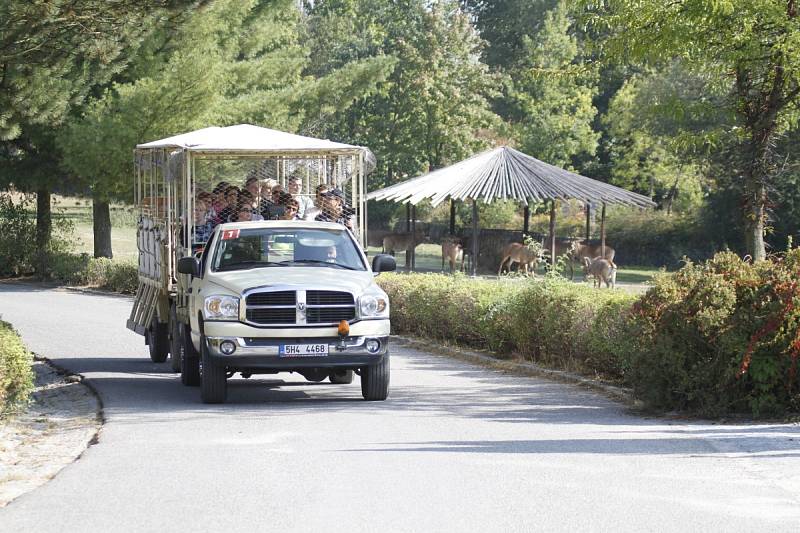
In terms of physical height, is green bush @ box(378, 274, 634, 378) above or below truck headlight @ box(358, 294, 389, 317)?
below

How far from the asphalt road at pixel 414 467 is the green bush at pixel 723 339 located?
1.74 ft

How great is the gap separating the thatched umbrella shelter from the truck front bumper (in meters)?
15.4

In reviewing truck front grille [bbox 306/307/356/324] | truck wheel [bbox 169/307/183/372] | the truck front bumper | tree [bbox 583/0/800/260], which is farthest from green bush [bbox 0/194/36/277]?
truck front grille [bbox 306/307/356/324]

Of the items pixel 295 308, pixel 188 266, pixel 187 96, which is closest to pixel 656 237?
pixel 187 96

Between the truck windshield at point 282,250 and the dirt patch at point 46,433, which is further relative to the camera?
the truck windshield at point 282,250

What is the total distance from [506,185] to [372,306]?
54.5 ft

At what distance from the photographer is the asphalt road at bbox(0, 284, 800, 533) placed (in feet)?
25.6

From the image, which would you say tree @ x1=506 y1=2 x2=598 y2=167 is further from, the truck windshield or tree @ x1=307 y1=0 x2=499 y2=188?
the truck windshield

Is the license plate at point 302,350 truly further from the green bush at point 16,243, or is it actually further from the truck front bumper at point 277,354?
the green bush at point 16,243

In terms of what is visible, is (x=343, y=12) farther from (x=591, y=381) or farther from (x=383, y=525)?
(x=383, y=525)

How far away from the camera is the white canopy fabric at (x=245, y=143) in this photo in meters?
16.2

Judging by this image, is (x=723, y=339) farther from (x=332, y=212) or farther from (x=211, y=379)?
(x=332, y=212)

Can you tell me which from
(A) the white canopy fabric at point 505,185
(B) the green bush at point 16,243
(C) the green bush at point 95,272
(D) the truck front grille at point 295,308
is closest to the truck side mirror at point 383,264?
(D) the truck front grille at point 295,308

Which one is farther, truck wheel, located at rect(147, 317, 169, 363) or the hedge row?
truck wheel, located at rect(147, 317, 169, 363)
